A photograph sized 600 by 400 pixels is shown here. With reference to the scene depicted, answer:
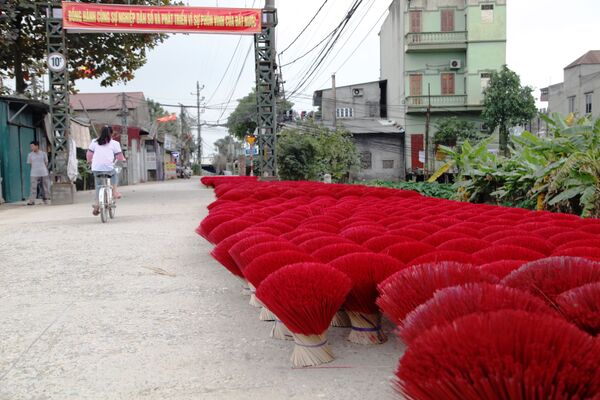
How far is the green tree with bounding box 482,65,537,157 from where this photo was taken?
32.7 m

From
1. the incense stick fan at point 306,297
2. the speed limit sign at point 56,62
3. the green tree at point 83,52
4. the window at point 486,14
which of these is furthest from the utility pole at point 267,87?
the window at point 486,14

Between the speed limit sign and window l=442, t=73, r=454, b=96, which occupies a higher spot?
window l=442, t=73, r=454, b=96

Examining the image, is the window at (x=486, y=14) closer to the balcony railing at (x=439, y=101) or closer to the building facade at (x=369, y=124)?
the balcony railing at (x=439, y=101)

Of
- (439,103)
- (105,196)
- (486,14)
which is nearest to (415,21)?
(486,14)

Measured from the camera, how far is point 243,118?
49.4 m

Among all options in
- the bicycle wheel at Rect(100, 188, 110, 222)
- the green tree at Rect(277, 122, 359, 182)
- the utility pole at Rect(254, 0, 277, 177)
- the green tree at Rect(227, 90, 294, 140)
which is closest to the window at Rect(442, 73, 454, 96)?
the green tree at Rect(277, 122, 359, 182)

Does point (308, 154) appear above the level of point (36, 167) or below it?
above

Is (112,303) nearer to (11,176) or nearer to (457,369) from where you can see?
(457,369)

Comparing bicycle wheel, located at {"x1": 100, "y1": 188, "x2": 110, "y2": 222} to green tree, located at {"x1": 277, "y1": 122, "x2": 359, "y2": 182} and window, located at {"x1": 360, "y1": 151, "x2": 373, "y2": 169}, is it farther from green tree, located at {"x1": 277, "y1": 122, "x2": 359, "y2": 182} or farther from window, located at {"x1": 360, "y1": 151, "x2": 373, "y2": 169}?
window, located at {"x1": 360, "y1": 151, "x2": 373, "y2": 169}

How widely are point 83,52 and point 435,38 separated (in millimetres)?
24055

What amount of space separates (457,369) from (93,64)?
18.4 metres

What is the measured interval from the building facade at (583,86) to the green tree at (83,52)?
825 inches

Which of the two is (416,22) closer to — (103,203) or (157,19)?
(157,19)

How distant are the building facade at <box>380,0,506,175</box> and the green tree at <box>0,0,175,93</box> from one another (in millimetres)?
20794
